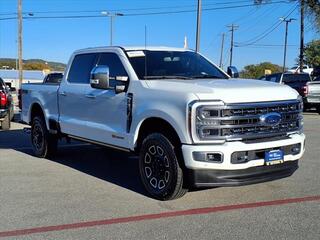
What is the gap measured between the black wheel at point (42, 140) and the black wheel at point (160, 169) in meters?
3.44

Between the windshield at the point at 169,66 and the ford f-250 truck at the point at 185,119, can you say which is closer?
the ford f-250 truck at the point at 185,119

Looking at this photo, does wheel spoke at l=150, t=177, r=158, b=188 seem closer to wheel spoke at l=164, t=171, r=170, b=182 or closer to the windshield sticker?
wheel spoke at l=164, t=171, r=170, b=182

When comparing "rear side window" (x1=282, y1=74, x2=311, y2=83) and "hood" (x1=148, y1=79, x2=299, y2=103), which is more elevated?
"hood" (x1=148, y1=79, x2=299, y2=103)

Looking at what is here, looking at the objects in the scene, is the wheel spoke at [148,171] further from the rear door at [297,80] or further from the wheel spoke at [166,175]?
the rear door at [297,80]

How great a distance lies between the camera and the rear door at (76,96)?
27.5 feet

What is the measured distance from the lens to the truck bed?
9366 mm

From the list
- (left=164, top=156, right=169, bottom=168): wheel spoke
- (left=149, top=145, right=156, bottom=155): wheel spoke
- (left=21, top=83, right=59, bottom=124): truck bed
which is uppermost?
(left=21, top=83, right=59, bottom=124): truck bed

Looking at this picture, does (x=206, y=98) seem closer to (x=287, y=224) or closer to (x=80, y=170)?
(x=287, y=224)

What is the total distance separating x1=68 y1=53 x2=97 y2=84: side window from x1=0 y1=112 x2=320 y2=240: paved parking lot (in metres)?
1.54

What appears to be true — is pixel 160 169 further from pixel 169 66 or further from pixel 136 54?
pixel 136 54

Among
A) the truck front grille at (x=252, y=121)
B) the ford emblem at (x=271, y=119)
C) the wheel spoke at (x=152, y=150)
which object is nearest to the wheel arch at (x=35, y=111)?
the wheel spoke at (x=152, y=150)

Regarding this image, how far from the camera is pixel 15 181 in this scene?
7.84m

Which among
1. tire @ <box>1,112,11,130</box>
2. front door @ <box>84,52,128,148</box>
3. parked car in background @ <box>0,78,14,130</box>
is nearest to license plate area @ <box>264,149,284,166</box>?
front door @ <box>84,52,128,148</box>

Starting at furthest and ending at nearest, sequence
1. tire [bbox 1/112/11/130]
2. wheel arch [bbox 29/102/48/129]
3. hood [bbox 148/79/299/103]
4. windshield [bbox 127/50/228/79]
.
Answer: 1. tire [bbox 1/112/11/130]
2. wheel arch [bbox 29/102/48/129]
3. windshield [bbox 127/50/228/79]
4. hood [bbox 148/79/299/103]
